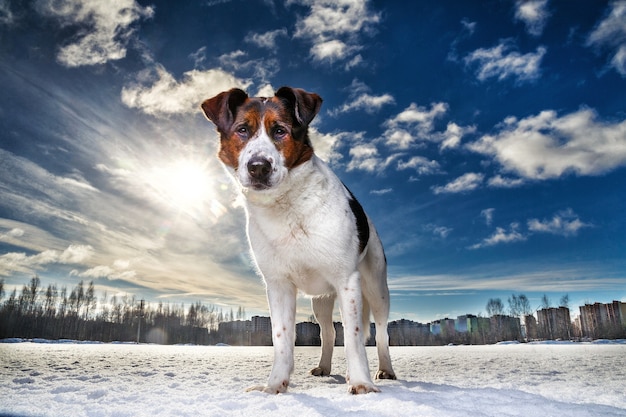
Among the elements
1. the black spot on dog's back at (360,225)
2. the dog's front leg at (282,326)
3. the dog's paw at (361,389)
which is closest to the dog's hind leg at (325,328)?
the dog's front leg at (282,326)

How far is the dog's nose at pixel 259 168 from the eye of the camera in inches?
165

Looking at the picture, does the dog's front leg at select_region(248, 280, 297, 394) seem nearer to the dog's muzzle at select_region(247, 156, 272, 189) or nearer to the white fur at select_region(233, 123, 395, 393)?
the white fur at select_region(233, 123, 395, 393)

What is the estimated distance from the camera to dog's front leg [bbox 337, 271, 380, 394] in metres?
4.18

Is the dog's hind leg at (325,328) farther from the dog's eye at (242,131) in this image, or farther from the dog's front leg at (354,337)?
the dog's eye at (242,131)

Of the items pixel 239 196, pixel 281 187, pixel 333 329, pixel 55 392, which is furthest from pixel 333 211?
pixel 55 392

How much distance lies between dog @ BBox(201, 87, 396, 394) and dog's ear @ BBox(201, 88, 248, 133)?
0.5 inches

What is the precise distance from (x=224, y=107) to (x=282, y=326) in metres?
2.76

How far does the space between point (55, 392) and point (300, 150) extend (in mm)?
3956

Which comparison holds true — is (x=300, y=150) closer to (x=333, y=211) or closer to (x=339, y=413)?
(x=333, y=211)

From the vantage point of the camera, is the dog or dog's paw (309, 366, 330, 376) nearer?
the dog

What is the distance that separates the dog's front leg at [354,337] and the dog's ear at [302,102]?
195 cm

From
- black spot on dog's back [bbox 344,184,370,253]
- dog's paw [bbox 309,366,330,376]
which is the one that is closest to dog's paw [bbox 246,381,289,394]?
dog's paw [bbox 309,366,330,376]

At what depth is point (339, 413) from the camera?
3268 millimetres

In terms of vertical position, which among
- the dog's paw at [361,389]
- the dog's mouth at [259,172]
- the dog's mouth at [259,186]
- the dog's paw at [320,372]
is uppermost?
the dog's mouth at [259,172]
